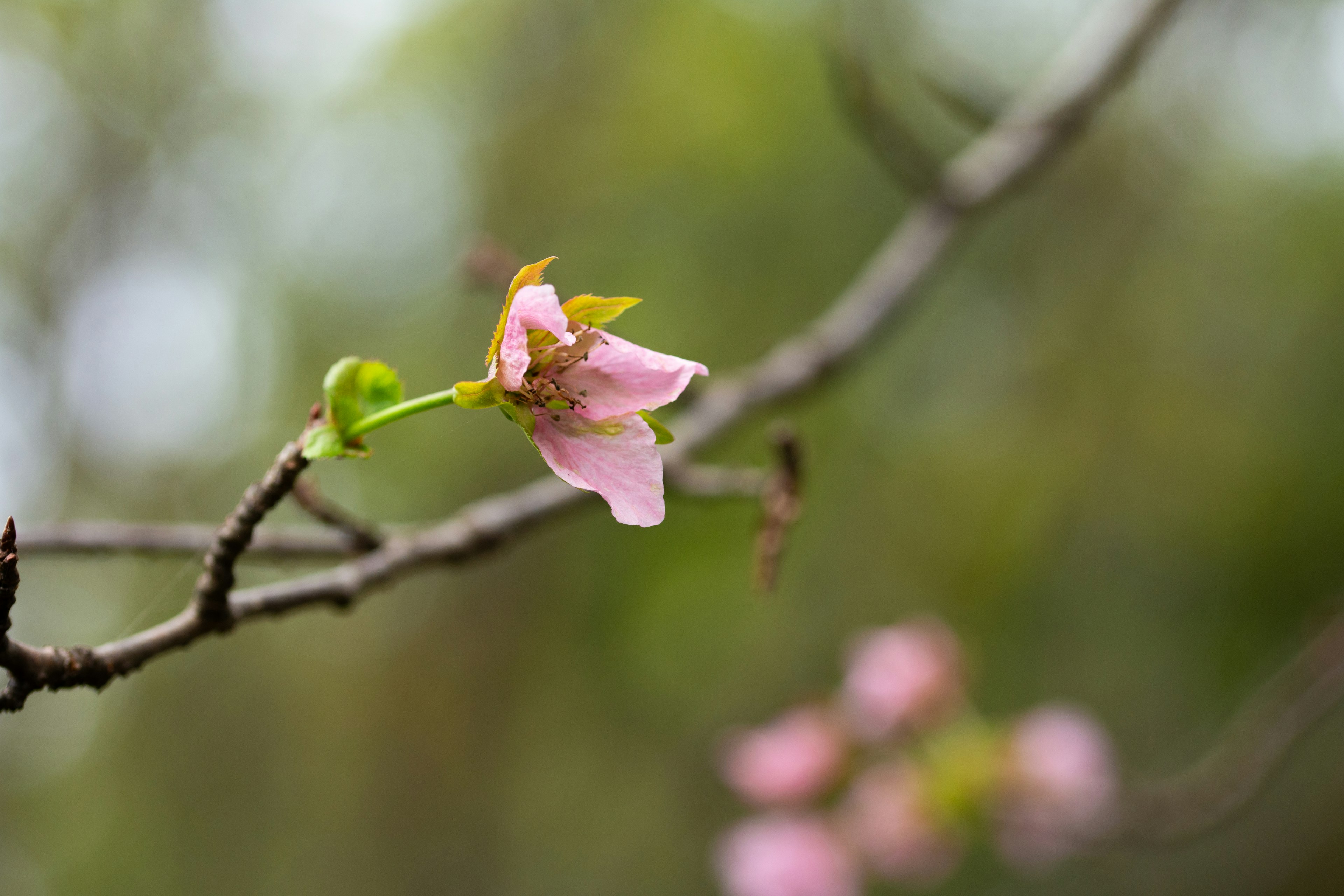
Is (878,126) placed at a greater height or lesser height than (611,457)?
greater

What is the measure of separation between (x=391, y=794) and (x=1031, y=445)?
620 centimetres

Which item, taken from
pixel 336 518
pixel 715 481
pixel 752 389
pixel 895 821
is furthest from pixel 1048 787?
pixel 336 518

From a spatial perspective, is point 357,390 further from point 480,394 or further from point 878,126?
point 878,126

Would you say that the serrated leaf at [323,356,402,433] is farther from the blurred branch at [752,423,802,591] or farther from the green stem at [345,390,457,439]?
the blurred branch at [752,423,802,591]

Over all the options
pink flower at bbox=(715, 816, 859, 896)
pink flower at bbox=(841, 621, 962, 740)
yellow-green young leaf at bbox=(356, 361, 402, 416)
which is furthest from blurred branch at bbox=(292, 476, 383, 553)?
pink flower at bbox=(715, 816, 859, 896)

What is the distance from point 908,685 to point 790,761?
0.40m

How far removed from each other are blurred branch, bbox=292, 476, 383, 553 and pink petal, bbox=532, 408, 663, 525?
405 mm

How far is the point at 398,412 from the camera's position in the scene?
2.33 ft

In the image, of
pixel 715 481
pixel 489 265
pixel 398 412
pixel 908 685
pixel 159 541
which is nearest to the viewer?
pixel 398 412

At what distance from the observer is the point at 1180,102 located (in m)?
4.43

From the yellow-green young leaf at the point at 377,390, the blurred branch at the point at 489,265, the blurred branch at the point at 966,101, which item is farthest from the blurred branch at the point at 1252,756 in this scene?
the yellow-green young leaf at the point at 377,390

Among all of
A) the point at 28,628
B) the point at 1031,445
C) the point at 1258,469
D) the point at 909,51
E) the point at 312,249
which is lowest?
the point at 1258,469

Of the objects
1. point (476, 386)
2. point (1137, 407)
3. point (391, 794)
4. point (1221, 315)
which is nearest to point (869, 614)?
point (1137, 407)

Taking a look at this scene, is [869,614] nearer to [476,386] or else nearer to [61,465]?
[476,386]
